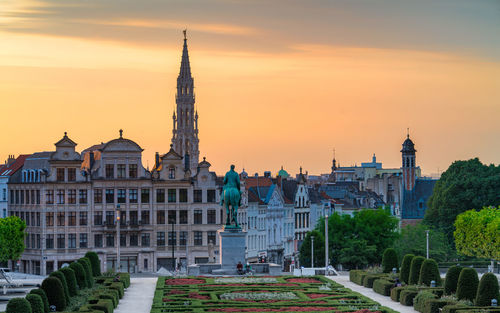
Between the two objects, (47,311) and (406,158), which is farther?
(406,158)

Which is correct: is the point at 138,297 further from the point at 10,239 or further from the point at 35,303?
the point at 10,239

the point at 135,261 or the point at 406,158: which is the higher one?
the point at 406,158

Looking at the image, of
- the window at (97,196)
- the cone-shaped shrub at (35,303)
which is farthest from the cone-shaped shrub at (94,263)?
the window at (97,196)

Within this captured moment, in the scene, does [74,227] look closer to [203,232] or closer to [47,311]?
[203,232]

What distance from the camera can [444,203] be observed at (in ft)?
459

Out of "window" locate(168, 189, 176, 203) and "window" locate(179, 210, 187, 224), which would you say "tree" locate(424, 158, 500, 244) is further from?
"window" locate(168, 189, 176, 203)

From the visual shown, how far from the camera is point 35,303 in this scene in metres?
49.7

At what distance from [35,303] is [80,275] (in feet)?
59.7

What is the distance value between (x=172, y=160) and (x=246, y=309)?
66443mm

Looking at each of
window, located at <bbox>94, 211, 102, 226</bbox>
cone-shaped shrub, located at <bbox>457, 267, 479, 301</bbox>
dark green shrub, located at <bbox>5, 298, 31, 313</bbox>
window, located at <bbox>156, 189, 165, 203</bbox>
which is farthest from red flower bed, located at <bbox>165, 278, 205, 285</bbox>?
window, located at <bbox>156, 189, 165, 203</bbox>

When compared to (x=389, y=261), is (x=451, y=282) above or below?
below

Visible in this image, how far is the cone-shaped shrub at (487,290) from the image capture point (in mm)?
55500

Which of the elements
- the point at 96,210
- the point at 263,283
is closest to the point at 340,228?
the point at 96,210

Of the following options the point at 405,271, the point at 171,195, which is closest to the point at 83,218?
the point at 171,195
